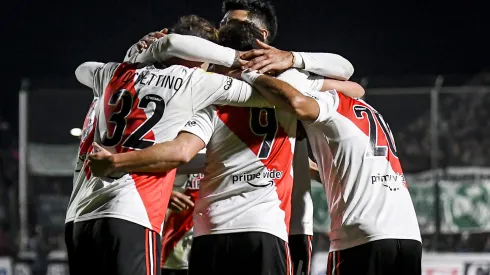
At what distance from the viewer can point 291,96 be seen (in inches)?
152

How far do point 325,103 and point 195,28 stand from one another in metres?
0.69

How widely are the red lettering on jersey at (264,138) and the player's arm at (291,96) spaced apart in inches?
6.6

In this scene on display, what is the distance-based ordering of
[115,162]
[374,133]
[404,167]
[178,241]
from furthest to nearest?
[404,167] → [178,241] → [374,133] → [115,162]

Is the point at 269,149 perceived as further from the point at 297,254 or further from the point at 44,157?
the point at 44,157

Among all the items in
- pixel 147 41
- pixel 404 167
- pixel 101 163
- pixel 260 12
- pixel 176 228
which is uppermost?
pixel 260 12

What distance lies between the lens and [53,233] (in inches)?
353

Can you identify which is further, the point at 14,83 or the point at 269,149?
the point at 14,83

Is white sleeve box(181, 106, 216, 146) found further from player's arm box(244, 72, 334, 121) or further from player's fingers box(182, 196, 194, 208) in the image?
player's fingers box(182, 196, 194, 208)

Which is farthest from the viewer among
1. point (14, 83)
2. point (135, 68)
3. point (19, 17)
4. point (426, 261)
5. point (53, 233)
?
point (19, 17)

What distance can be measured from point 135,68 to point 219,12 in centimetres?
1164

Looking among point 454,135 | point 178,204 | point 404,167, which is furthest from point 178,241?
point 454,135

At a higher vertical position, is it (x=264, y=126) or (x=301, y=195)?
(x=264, y=126)

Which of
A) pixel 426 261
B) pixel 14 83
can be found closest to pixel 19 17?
pixel 14 83

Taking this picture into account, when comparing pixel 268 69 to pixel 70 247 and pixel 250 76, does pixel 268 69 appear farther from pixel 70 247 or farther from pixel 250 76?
pixel 70 247
